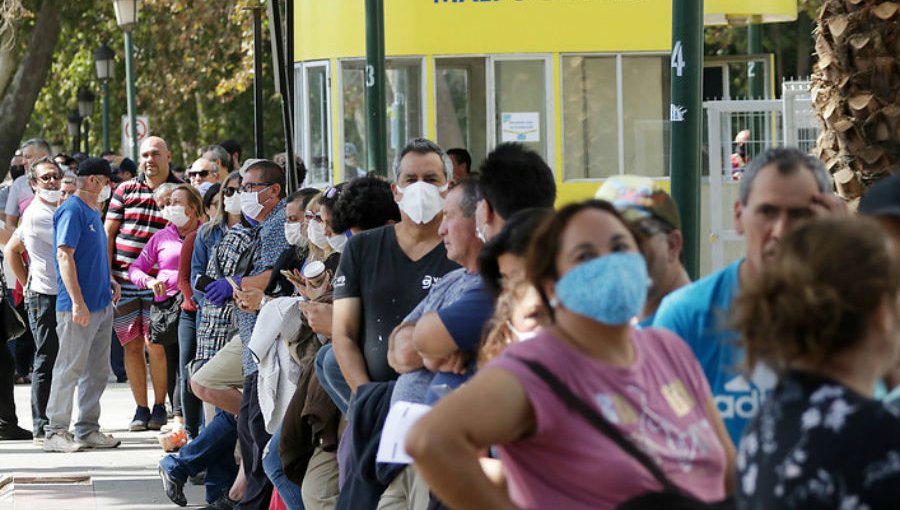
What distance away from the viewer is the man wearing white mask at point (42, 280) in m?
12.8

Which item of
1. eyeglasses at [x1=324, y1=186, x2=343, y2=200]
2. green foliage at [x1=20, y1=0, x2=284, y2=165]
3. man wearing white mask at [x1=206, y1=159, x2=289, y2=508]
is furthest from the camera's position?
green foliage at [x1=20, y1=0, x2=284, y2=165]

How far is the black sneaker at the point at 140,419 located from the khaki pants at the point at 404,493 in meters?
7.50

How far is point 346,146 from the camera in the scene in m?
22.1

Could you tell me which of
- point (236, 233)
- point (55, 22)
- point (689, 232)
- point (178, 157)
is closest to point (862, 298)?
point (689, 232)

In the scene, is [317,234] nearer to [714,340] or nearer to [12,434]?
[714,340]

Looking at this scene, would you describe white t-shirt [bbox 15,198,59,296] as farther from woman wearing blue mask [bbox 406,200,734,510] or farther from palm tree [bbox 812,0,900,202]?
woman wearing blue mask [bbox 406,200,734,510]

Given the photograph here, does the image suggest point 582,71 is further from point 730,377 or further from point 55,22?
point 730,377

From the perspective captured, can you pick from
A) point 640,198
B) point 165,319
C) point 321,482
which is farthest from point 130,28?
point 640,198

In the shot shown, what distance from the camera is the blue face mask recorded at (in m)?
3.39

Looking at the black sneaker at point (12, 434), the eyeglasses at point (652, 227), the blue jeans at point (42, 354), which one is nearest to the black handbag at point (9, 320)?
the blue jeans at point (42, 354)

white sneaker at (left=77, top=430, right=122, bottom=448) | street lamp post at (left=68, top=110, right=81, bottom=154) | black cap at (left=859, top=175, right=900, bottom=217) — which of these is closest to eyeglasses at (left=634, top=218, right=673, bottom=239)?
black cap at (left=859, top=175, right=900, bottom=217)

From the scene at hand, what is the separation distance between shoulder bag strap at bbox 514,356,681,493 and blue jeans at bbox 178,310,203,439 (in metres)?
8.38

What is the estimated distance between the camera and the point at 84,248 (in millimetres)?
12367

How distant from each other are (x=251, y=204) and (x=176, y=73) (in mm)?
24935
